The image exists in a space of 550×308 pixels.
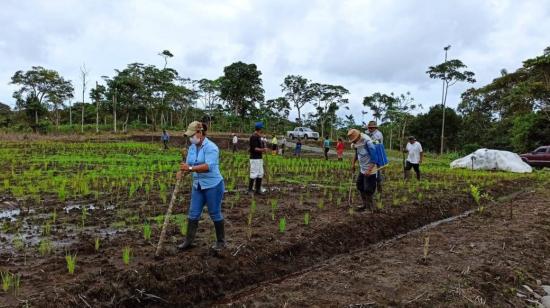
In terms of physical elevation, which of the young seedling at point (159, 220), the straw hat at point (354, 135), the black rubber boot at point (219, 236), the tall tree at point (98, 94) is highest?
the tall tree at point (98, 94)

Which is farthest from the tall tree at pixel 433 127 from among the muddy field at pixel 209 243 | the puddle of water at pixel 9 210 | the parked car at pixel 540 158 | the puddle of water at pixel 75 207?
the puddle of water at pixel 9 210

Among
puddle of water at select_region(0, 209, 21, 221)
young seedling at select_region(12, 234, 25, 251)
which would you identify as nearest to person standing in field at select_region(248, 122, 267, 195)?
puddle of water at select_region(0, 209, 21, 221)

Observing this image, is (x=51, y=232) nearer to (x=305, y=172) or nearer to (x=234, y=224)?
(x=234, y=224)

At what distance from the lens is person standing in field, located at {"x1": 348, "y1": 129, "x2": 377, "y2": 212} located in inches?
311

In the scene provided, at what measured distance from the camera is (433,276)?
4828mm

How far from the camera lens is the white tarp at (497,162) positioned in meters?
19.4

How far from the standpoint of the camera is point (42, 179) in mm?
11055

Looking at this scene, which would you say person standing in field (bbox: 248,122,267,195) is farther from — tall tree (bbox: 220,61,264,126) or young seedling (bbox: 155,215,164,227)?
tall tree (bbox: 220,61,264,126)

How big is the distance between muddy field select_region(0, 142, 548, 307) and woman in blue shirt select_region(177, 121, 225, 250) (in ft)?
1.17

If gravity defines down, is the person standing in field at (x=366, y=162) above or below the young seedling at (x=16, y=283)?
above

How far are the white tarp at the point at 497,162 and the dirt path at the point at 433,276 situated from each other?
13808mm

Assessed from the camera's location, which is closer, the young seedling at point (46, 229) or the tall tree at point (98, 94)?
the young seedling at point (46, 229)

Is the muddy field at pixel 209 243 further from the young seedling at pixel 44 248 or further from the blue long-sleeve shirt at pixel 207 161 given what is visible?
the blue long-sleeve shirt at pixel 207 161

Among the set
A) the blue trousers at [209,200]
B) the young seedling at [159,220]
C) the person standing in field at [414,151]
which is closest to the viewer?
the blue trousers at [209,200]
